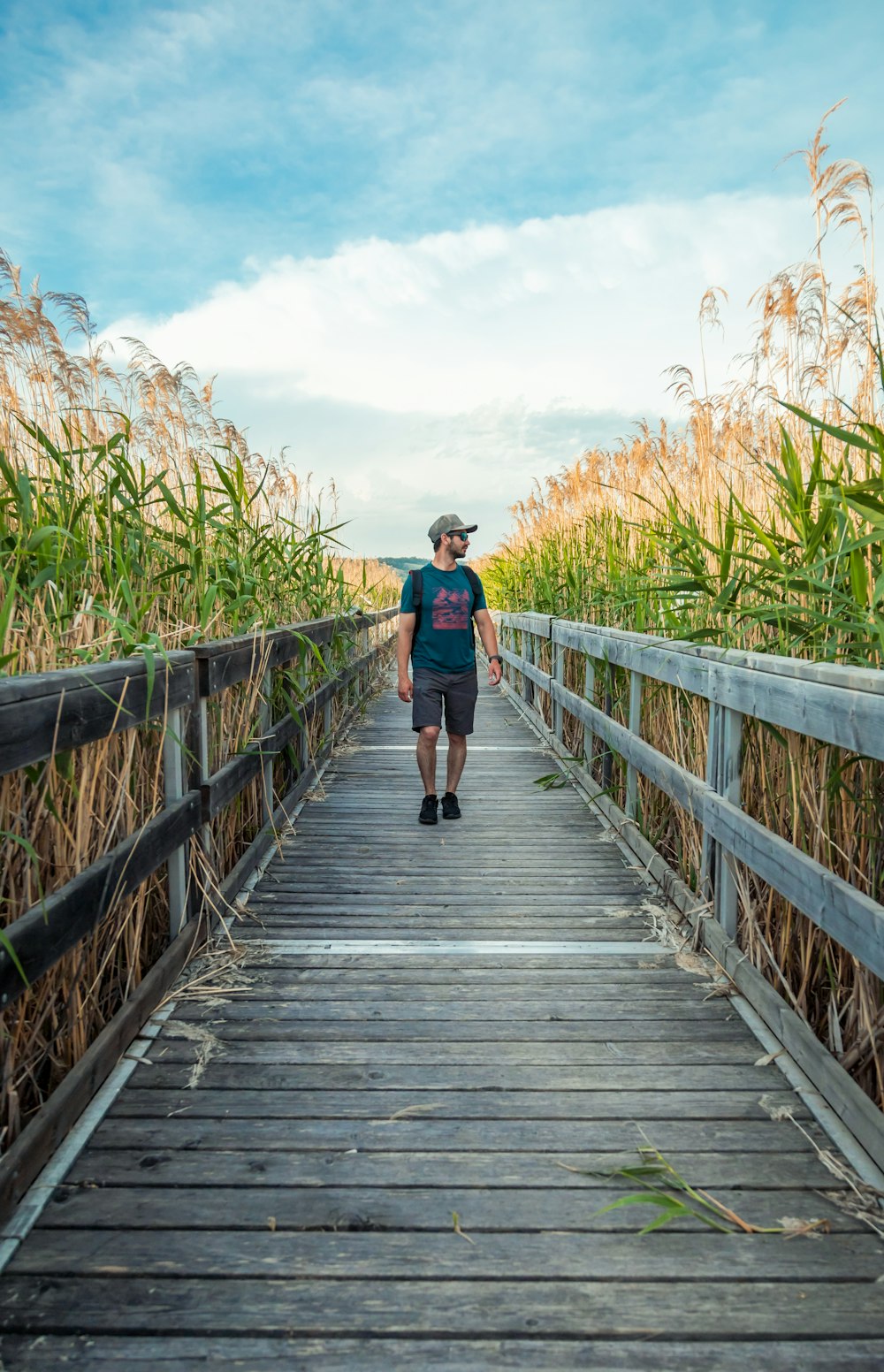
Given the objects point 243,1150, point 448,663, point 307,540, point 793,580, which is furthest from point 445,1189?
point 307,540

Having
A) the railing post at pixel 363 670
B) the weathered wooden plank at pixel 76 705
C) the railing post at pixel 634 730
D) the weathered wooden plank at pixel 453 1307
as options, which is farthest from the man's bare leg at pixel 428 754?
the railing post at pixel 363 670

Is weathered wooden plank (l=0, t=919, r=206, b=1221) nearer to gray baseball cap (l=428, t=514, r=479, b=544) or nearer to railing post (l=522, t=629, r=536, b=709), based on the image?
gray baseball cap (l=428, t=514, r=479, b=544)

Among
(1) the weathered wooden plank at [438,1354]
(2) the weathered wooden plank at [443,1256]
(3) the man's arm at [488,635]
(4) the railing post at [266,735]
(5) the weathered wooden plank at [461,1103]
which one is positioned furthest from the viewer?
(3) the man's arm at [488,635]

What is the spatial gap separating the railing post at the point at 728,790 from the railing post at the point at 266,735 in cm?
195

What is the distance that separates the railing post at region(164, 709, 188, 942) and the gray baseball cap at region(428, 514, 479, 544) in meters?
2.41

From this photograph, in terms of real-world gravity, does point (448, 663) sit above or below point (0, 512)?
below

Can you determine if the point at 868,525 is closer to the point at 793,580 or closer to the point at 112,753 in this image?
the point at 793,580

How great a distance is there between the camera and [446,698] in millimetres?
5121

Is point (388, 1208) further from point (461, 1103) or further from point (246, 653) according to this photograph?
point (246, 653)

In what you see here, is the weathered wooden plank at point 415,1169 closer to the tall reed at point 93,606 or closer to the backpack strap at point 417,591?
the tall reed at point 93,606

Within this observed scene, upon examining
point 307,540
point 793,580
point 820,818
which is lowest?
point 820,818

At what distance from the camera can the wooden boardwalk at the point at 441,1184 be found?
5.03ft

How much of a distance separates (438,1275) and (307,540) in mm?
4044

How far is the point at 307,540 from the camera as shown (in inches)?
202
